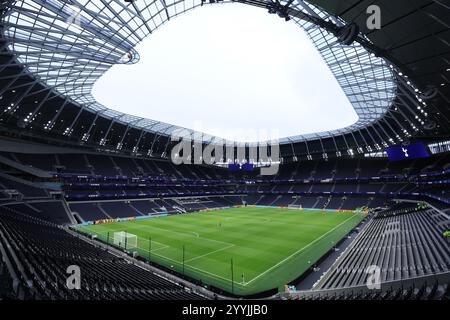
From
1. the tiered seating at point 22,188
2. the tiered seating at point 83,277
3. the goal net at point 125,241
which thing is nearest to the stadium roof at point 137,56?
the tiered seating at point 22,188

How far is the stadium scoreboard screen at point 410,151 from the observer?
55284mm

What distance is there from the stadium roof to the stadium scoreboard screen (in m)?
3.64

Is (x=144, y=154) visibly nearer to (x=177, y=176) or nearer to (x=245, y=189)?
(x=177, y=176)

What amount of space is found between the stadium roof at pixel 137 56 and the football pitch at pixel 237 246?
67.9 ft

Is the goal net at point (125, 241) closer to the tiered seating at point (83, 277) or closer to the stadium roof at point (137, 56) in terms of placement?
the tiered seating at point (83, 277)

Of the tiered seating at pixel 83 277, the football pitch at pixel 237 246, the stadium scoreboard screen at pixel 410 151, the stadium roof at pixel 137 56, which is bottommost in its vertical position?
the football pitch at pixel 237 246

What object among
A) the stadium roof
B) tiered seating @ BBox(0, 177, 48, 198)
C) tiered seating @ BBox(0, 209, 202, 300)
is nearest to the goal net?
tiered seating @ BBox(0, 209, 202, 300)

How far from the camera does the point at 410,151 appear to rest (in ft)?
187

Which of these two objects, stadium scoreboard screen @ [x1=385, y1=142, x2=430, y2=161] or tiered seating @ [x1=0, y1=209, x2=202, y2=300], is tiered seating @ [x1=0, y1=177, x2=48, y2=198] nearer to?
tiered seating @ [x1=0, y1=209, x2=202, y2=300]

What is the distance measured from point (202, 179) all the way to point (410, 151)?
6485 cm

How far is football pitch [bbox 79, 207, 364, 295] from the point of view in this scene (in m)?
25.5

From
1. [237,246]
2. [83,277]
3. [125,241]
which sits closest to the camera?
[83,277]

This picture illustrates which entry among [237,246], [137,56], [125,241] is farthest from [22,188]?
[237,246]

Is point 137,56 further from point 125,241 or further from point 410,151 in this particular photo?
point 410,151
